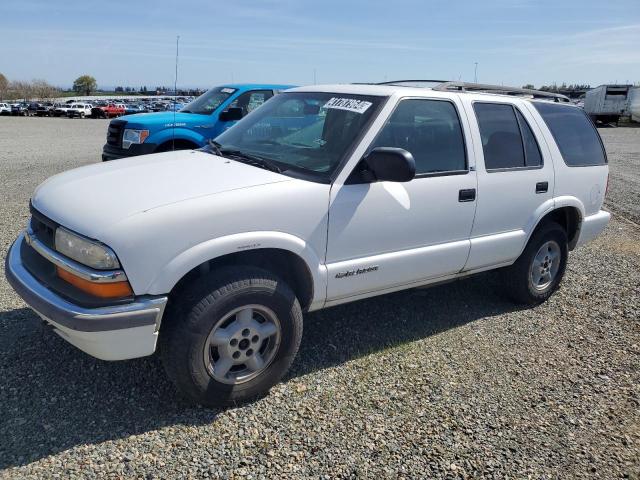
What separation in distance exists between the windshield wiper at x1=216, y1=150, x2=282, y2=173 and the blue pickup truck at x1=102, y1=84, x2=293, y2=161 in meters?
5.04

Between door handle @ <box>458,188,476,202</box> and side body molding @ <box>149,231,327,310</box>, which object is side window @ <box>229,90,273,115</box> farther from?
side body molding @ <box>149,231,327,310</box>

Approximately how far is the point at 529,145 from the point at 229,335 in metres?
3.08

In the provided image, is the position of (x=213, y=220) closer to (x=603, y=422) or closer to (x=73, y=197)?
(x=73, y=197)

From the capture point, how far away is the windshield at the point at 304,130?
3.70 m

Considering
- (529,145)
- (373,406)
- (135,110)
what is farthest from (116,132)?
(135,110)

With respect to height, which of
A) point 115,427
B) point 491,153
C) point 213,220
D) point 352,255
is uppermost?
point 491,153

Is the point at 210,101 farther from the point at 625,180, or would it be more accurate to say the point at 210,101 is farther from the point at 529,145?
the point at 625,180

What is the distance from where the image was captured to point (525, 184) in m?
4.59

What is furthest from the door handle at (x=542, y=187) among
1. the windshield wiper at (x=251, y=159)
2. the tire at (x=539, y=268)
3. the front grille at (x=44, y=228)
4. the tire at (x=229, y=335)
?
the front grille at (x=44, y=228)

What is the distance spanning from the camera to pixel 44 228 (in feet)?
10.9

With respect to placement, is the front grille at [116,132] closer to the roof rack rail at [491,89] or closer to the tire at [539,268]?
the roof rack rail at [491,89]

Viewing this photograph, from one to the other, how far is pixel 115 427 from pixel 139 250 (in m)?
1.04

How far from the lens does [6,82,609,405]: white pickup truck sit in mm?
2900

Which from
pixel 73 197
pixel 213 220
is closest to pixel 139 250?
pixel 213 220
